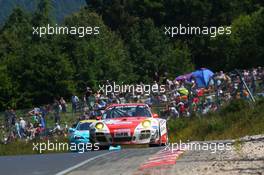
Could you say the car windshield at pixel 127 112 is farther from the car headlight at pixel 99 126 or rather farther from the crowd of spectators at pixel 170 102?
the crowd of spectators at pixel 170 102

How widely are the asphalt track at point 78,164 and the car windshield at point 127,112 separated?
4.35 metres

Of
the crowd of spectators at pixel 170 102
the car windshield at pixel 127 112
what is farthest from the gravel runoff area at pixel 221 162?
the crowd of spectators at pixel 170 102

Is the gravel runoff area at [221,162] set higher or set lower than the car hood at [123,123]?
lower

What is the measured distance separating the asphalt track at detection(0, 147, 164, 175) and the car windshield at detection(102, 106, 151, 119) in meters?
4.35

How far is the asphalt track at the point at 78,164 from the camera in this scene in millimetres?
12375

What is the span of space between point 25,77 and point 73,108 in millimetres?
24442

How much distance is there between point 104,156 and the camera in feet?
49.3

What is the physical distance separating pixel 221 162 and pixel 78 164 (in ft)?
9.34

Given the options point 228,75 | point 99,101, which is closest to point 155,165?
point 228,75

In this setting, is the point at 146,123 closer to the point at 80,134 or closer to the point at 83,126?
the point at 80,134

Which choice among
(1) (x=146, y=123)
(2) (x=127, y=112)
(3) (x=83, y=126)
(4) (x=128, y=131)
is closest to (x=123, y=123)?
(4) (x=128, y=131)

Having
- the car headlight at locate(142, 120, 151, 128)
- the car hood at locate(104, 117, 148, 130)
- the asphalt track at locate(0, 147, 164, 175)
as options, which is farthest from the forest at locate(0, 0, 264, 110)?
the asphalt track at locate(0, 147, 164, 175)

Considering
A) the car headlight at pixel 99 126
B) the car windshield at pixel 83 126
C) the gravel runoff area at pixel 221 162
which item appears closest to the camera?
the gravel runoff area at pixel 221 162

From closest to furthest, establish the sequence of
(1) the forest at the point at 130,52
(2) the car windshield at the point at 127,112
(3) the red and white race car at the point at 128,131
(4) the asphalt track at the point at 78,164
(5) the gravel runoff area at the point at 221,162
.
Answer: (5) the gravel runoff area at the point at 221,162, (4) the asphalt track at the point at 78,164, (3) the red and white race car at the point at 128,131, (2) the car windshield at the point at 127,112, (1) the forest at the point at 130,52
